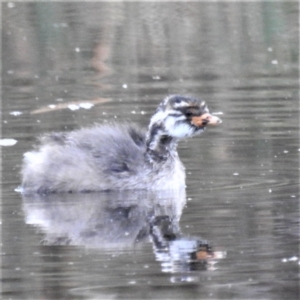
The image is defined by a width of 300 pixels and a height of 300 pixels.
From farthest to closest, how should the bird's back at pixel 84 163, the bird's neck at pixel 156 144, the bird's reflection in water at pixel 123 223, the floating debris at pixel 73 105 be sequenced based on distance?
the floating debris at pixel 73 105 < the bird's neck at pixel 156 144 < the bird's back at pixel 84 163 < the bird's reflection in water at pixel 123 223

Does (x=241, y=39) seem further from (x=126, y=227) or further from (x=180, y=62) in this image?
(x=126, y=227)

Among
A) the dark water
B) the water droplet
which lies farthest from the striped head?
the water droplet

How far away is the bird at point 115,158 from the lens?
952cm

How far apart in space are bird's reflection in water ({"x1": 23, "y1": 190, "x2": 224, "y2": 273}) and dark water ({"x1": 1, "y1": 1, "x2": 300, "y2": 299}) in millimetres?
17

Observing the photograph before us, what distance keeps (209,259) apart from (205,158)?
3.35m

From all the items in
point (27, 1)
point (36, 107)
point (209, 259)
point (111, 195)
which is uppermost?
point (209, 259)

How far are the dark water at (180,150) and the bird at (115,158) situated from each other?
0.55ft

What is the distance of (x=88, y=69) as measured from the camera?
16.8m

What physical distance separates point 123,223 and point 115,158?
1255 millimetres

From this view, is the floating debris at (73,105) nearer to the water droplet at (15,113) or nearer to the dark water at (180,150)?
the dark water at (180,150)

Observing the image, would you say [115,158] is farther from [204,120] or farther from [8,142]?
[8,142]

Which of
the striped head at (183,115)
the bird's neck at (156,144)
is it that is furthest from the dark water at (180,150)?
the striped head at (183,115)

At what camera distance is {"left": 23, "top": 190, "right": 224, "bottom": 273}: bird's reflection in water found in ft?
24.5

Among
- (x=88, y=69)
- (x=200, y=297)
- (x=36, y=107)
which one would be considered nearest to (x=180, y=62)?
(x=88, y=69)
